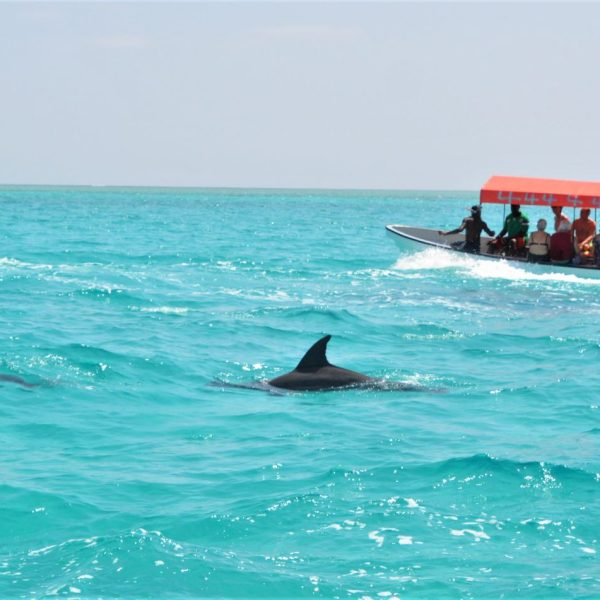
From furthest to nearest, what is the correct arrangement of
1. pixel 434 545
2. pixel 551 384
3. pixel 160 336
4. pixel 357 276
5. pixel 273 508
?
1. pixel 357 276
2. pixel 160 336
3. pixel 551 384
4. pixel 273 508
5. pixel 434 545

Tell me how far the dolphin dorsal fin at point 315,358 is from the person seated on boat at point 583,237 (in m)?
16.3

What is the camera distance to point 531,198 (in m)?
30.0

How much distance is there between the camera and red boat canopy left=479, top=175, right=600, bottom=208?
2958 cm

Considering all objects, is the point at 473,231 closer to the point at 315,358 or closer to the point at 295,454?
the point at 315,358

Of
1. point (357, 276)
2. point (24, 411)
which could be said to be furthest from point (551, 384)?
point (357, 276)

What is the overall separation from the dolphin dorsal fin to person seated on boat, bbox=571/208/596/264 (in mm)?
16341

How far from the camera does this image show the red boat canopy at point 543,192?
29578 mm

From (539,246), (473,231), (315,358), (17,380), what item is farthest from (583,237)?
(17,380)

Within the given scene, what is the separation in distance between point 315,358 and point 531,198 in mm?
17210

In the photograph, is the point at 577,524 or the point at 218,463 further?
the point at 218,463

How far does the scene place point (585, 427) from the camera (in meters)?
12.9

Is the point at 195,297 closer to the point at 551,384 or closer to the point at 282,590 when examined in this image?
the point at 551,384

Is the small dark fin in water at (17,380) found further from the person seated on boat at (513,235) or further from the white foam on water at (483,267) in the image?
the person seated on boat at (513,235)

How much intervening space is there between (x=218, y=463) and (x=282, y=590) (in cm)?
308
